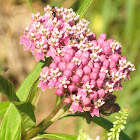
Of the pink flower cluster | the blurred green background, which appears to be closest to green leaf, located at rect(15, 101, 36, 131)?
the pink flower cluster

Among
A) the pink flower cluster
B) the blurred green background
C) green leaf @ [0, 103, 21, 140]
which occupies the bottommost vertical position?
green leaf @ [0, 103, 21, 140]

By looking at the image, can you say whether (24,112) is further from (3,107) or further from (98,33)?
(98,33)

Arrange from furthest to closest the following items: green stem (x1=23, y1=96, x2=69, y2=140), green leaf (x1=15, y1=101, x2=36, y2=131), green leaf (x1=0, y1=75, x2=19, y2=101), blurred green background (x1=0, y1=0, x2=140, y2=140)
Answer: blurred green background (x1=0, y1=0, x2=140, y2=140), green stem (x1=23, y1=96, x2=69, y2=140), green leaf (x1=15, y1=101, x2=36, y2=131), green leaf (x1=0, y1=75, x2=19, y2=101)

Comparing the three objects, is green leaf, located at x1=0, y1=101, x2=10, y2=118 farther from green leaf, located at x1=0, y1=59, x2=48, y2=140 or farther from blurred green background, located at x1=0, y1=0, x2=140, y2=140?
blurred green background, located at x1=0, y1=0, x2=140, y2=140

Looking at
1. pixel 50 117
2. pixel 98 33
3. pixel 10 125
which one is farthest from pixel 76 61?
pixel 98 33

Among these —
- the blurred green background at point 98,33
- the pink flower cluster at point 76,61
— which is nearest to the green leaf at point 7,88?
the pink flower cluster at point 76,61

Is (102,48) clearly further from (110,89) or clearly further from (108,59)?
(110,89)
